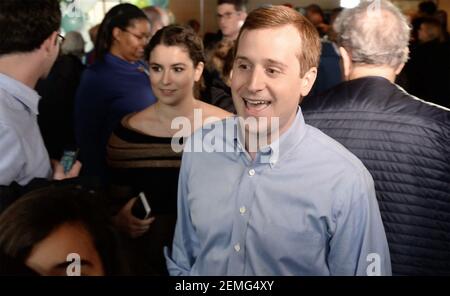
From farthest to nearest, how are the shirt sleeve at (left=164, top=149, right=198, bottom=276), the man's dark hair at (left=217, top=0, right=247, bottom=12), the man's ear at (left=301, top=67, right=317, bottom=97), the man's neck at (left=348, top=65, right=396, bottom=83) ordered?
the man's dark hair at (left=217, top=0, right=247, bottom=12) < the man's neck at (left=348, top=65, right=396, bottom=83) < the shirt sleeve at (left=164, top=149, right=198, bottom=276) < the man's ear at (left=301, top=67, right=317, bottom=97)

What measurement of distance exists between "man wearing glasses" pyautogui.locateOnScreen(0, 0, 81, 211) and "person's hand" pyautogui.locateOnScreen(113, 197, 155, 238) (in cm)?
Answer: 13

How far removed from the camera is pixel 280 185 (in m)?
0.85

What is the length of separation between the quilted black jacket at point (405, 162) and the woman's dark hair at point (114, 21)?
0.66 metres

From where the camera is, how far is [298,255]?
33.2 inches

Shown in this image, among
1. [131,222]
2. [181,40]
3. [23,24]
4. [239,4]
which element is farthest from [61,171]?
[239,4]

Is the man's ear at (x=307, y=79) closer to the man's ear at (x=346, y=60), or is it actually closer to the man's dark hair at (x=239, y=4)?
the man's ear at (x=346, y=60)

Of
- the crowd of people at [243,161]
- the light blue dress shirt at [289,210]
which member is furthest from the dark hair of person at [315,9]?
the light blue dress shirt at [289,210]

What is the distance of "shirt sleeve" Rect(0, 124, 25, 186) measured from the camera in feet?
2.90

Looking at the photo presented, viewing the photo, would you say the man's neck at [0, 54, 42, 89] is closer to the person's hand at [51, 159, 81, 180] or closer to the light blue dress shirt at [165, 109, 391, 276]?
the person's hand at [51, 159, 81, 180]

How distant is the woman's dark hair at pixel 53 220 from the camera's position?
0.75 metres

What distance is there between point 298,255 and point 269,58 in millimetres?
305

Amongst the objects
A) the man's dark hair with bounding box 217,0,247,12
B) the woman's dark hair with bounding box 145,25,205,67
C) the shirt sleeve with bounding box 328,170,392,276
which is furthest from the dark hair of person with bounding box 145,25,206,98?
the shirt sleeve with bounding box 328,170,392,276

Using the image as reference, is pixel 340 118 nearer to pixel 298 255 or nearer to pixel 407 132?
pixel 407 132
